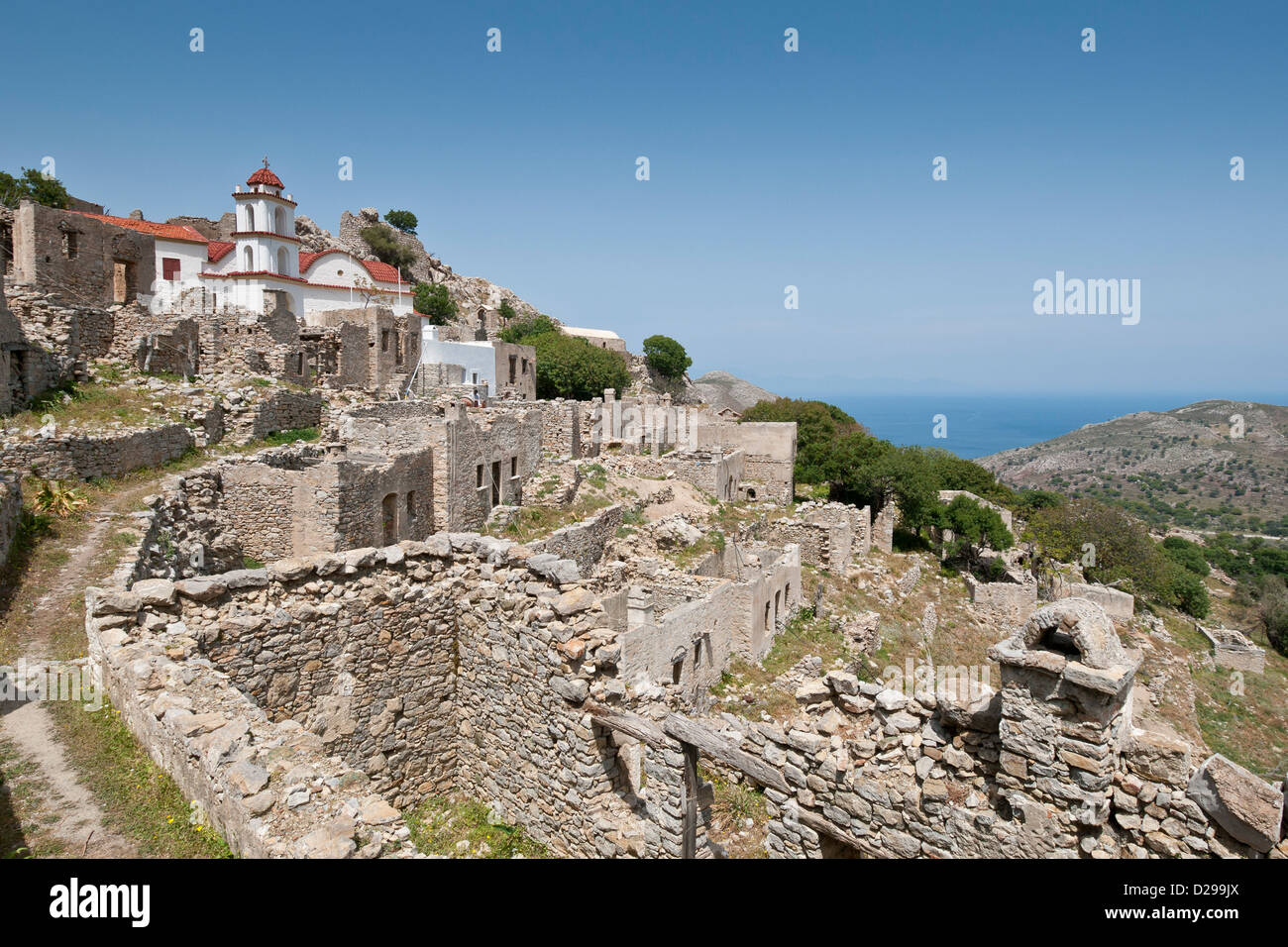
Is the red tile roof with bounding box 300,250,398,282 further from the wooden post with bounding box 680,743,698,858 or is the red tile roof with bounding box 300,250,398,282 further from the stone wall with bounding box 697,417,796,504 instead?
the wooden post with bounding box 680,743,698,858

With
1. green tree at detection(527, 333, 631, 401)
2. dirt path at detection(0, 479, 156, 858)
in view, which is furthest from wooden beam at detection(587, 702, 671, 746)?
Answer: green tree at detection(527, 333, 631, 401)

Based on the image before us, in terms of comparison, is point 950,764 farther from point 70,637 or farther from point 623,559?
point 623,559

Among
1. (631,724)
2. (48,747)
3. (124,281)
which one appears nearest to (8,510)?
(48,747)

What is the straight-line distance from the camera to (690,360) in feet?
233

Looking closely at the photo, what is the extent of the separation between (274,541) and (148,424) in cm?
407

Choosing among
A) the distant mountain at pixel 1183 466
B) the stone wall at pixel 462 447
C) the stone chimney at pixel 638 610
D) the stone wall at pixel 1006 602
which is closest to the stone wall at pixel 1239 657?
the stone wall at pixel 1006 602

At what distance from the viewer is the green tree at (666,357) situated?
226 ft

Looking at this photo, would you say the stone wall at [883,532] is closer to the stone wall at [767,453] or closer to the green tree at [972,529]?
the green tree at [972,529]

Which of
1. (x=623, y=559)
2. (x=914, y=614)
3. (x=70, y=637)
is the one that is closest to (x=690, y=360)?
(x=914, y=614)

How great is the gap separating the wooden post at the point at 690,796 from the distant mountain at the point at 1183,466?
10557 cm

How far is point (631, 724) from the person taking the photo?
5.48m

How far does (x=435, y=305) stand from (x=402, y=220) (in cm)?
2410
